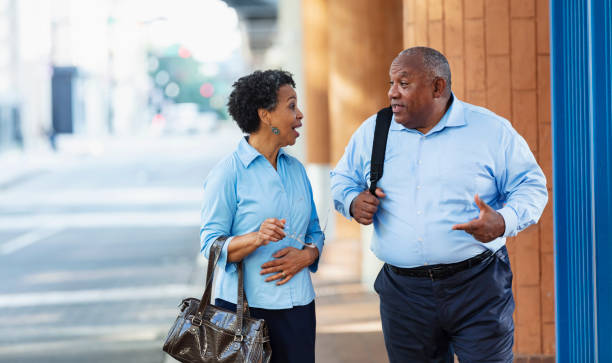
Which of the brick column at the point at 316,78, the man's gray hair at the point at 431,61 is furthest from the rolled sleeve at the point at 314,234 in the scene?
the brick column at the point at 316,78

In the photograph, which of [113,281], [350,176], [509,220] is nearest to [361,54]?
[113,281]

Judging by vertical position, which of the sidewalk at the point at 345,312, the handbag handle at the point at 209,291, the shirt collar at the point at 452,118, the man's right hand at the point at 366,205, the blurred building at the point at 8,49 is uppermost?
the blurred building at the point at 8,49

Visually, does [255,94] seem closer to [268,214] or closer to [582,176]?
[268,214]

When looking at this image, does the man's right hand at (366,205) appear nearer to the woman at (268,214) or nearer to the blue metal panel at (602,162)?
the woman at (268,214)

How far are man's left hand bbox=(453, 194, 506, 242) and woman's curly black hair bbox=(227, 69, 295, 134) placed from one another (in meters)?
1.00

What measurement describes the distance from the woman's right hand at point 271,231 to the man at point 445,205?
397mm

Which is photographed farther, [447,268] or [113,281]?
[113,281]

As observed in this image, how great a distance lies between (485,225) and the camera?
9.96 ft

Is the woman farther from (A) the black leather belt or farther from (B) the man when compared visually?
(A) the black leather belt

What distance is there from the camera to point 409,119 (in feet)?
11.0

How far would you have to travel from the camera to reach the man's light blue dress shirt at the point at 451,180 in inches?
131

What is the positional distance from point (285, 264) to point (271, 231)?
272 mm

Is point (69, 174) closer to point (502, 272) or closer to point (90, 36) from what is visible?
point (502, 272)

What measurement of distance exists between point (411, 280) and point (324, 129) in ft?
34.1
